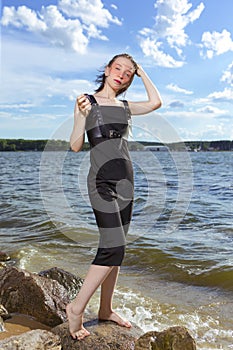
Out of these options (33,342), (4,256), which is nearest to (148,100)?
(33,342)

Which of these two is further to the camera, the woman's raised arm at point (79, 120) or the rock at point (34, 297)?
the rock at point (34, 297)

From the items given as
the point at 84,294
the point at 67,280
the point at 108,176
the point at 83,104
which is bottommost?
the point at 67,280

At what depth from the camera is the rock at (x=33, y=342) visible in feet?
11.3

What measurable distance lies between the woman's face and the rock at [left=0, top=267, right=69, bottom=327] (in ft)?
8.02

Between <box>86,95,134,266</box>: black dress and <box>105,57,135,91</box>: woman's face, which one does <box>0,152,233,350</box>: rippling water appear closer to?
<box>86,95,134,266</box>: black dress

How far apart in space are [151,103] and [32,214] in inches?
385

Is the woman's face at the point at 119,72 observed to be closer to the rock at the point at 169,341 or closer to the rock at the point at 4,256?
the rock at the point at 169,341

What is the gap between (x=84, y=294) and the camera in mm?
3668

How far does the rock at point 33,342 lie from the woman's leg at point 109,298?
617mm

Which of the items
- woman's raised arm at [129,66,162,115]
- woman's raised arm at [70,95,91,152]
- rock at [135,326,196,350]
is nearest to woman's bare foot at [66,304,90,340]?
rock at [135,326,196,350]

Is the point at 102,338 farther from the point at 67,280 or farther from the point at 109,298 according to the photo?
the point at 67,280

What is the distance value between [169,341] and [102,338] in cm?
61

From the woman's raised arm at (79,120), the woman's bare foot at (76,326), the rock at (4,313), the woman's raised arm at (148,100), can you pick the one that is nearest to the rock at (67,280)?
the rock at (4,313)

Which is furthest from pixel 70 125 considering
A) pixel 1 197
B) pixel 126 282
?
pixel 1 197
